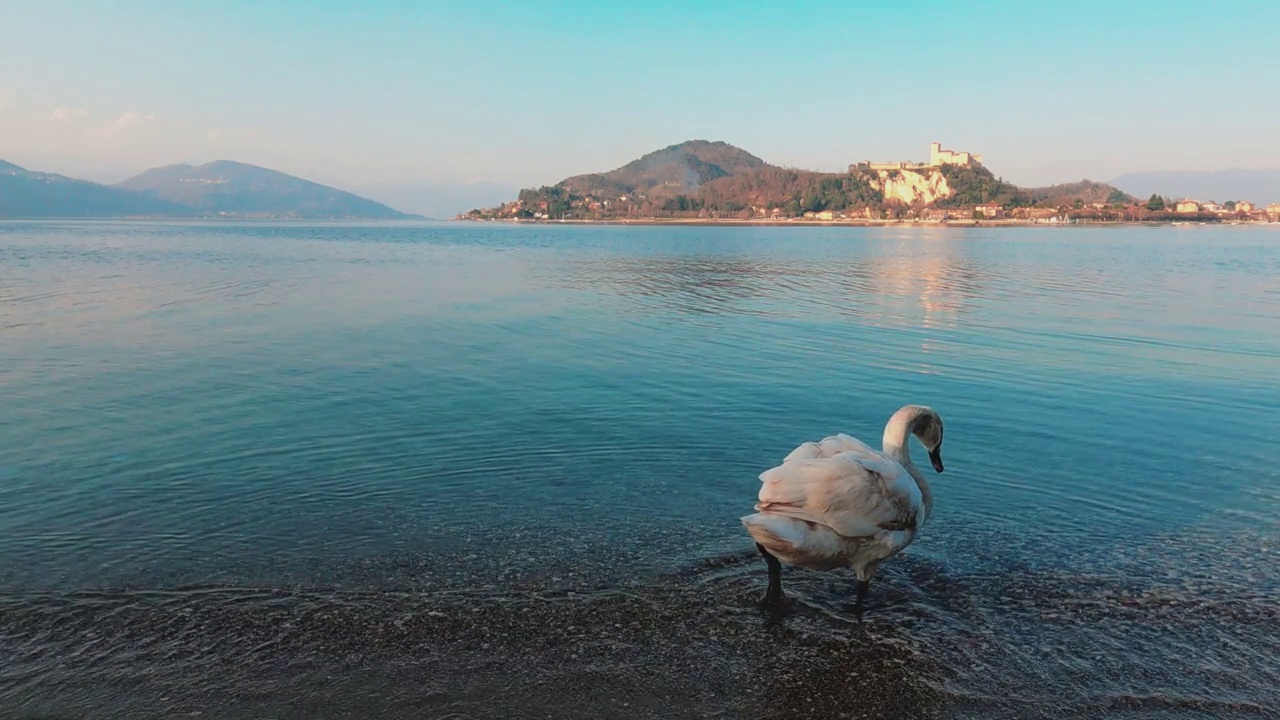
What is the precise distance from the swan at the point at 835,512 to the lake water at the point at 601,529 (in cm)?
60

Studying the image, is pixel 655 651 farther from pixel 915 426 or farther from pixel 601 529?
pixel 915 426

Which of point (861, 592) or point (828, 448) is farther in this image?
point (828, 448)

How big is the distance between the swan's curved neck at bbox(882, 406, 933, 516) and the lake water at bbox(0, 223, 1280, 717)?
1.03 m

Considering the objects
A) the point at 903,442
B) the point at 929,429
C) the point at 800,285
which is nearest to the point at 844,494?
the point at 903,442

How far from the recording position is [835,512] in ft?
24.2

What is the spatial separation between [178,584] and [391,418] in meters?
7.00

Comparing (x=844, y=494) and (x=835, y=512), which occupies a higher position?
(x=844, y=494)

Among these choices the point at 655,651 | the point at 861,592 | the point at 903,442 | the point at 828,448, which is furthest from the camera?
the point at 903,442

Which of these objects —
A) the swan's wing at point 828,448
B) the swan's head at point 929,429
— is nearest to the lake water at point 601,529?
the swan's head at point 929,429

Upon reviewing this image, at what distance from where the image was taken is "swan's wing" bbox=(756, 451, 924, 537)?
7383 millimetres

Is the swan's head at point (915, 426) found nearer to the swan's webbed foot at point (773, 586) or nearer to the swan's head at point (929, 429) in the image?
the swan's head at point (929, 429)

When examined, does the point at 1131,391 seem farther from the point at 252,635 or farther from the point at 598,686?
the point at 252,635

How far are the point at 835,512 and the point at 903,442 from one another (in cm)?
167

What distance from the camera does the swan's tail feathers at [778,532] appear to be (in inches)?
287
